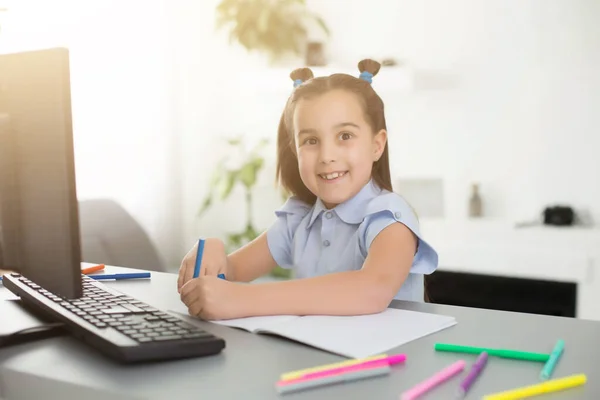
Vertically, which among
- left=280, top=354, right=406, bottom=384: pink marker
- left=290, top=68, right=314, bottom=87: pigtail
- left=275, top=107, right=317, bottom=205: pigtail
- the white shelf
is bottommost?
the white shelf

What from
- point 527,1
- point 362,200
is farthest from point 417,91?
point 362,200

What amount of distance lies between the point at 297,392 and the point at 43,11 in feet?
10.4

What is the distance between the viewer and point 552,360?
737 millimetres

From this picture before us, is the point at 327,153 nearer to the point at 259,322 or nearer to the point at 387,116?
the point at 259,322

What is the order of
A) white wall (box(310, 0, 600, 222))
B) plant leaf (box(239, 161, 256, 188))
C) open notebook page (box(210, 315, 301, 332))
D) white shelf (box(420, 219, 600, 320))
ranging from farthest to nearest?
plant leaf (box(239, 161, 256, 188)) < white wall (box(310, 0, 600, 222)) < white shelf (box(420, 219, 600, 320)) < open notebook page (box(210, 315, 301, 332))

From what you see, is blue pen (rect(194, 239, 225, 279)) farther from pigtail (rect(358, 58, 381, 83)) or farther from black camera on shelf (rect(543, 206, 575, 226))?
black camera on shelf (rect(543, 206, 575, 226))

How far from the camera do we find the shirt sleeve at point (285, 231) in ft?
4.73

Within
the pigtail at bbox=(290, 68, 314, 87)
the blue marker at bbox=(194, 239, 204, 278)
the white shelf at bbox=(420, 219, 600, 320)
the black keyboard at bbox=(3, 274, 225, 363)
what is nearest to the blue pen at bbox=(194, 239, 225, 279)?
the blue marker at bbox=(194, 239, 204, 278)

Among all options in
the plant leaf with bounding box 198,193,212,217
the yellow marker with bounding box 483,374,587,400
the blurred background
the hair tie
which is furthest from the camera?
the plant leaf with bounding box 198,193,212,217

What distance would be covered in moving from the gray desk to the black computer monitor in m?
0.09

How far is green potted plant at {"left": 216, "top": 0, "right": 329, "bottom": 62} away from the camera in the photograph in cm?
399

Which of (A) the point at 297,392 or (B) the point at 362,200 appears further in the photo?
(B) the point at 362,200

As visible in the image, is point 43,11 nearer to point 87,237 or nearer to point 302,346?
point 87,237

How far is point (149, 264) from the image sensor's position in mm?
2816
